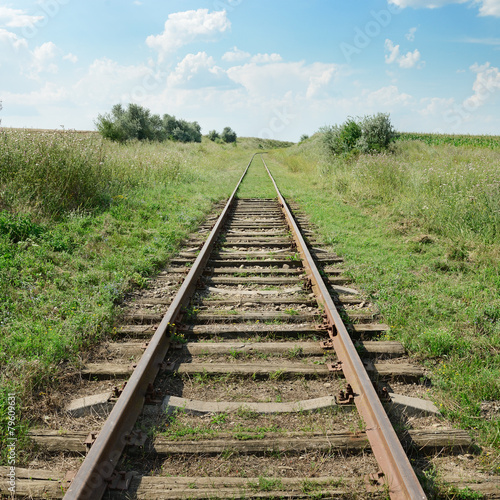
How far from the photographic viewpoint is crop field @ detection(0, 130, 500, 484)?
3.33m

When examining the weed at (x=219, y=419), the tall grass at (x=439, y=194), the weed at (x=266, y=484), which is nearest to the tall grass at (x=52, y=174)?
the weed at (x=219, y=419)

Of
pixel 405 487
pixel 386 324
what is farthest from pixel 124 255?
pixel 405 487

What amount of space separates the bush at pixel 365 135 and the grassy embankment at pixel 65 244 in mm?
9215

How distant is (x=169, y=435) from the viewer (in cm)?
255

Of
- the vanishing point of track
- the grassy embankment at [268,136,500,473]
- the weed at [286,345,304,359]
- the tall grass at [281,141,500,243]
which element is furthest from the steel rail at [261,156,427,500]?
the tall grass at [281,141,500,243]

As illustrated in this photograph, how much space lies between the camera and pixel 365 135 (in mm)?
18312

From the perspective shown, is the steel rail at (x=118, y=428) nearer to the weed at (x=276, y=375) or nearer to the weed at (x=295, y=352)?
the weed at (x=276, y=375)

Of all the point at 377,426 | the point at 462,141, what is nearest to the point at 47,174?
the point at 377,426

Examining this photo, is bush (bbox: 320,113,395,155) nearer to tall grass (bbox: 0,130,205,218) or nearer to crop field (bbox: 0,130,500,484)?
crop field (bbox: 0,130,500,484)

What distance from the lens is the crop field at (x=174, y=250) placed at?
3334 millimetres

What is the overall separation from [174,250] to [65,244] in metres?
1.62

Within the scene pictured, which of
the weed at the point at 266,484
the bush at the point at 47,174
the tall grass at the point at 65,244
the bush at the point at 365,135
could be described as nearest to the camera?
the weed at the point at 266,484

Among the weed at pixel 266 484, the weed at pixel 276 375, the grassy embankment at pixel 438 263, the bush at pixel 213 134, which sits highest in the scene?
the bush at pixel 213 134

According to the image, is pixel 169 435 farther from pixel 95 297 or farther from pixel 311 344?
pixel 95 297
